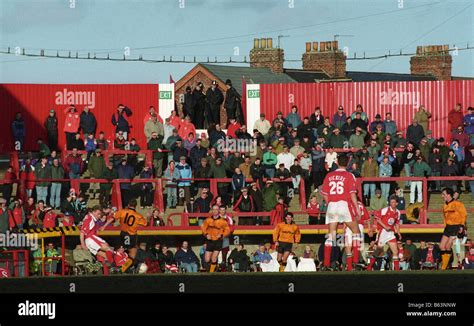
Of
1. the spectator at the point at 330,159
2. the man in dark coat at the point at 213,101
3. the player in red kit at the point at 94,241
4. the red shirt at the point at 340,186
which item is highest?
the man in dark coat at the point at 213,101

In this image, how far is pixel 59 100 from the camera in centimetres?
3625

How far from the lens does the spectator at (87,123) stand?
1324 inches

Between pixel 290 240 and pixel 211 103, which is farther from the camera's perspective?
pixel 211 103

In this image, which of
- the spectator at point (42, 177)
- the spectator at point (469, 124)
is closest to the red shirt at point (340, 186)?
the spectator at point (42, 177)

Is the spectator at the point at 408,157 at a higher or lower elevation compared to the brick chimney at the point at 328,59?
lower

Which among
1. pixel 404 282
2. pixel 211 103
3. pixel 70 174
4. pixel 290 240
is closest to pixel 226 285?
pixel 404 282

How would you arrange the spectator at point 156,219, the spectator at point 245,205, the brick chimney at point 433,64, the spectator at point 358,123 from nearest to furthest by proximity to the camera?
1. the spectator at point 156,219
2. the spectator at point 245,205
3. the spectator at point 358,123
4. the brick chimney at point 433,64

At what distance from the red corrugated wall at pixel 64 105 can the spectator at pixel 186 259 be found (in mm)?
12450

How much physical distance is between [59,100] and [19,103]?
4.72 ft

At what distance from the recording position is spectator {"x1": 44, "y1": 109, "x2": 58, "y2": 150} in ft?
113

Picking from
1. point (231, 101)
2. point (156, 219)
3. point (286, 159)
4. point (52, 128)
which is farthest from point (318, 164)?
point (52, 128)

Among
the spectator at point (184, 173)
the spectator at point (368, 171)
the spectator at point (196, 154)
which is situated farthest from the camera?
the spectator at point (196, 154)

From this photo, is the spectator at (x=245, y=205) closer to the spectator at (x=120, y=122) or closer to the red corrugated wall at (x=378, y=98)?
the spectator at (x=120, y=122)
